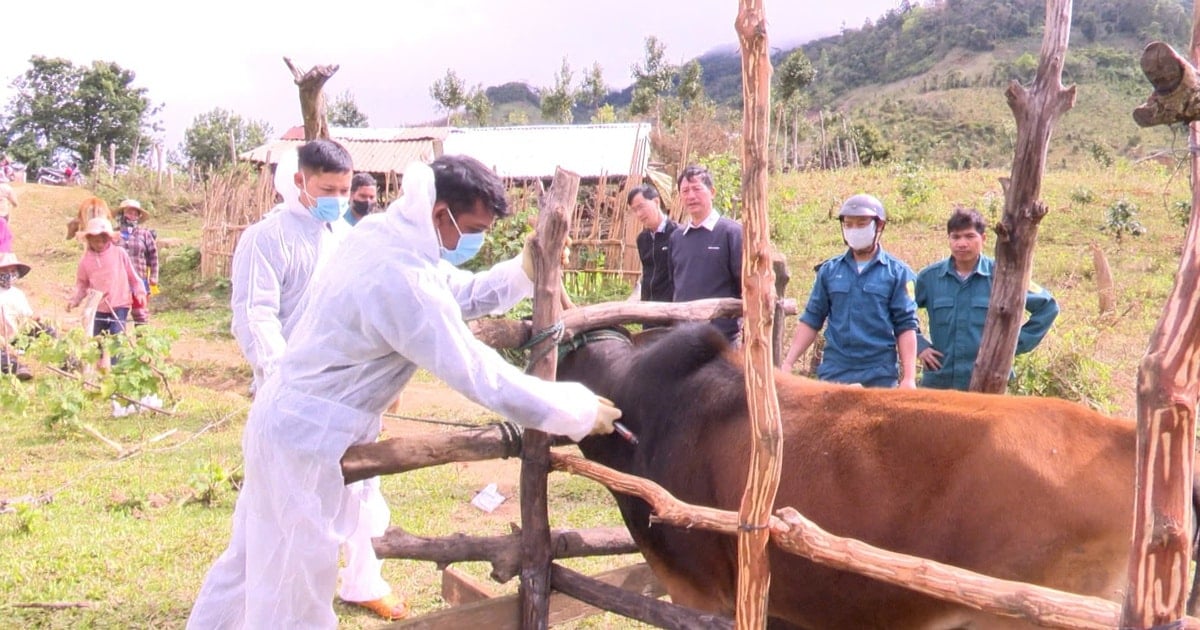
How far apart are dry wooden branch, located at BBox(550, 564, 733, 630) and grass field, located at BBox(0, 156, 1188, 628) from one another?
108 cm

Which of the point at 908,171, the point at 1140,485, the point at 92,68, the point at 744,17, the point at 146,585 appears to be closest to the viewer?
the point at 1140,485

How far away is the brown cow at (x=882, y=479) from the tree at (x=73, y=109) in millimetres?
41503

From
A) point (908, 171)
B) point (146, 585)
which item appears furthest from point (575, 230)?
point (146, 585)

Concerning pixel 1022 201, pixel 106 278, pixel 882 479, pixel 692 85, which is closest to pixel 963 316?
pixel 1022 201

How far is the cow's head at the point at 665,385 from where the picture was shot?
3.49m

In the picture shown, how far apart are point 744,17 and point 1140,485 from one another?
1379mm

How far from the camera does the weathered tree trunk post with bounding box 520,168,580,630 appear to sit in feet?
11.3

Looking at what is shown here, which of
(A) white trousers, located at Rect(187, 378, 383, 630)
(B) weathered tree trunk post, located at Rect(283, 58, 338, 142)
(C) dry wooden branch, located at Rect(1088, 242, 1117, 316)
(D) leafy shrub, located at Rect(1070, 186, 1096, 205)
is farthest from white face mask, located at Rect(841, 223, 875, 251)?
(D) leafy shrub, located at Rect(1070, 186, 1096, 205)

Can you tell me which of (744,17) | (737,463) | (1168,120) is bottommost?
(737,463)

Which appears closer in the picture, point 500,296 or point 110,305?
point 500,296

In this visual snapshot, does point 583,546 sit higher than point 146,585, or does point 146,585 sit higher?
point 583,546

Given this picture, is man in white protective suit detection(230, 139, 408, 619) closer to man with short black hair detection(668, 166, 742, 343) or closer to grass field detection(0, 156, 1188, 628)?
grass field detection(0, 156, 1188, 628)

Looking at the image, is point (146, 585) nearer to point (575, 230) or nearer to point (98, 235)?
point (98, 235)

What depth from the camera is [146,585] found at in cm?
488
